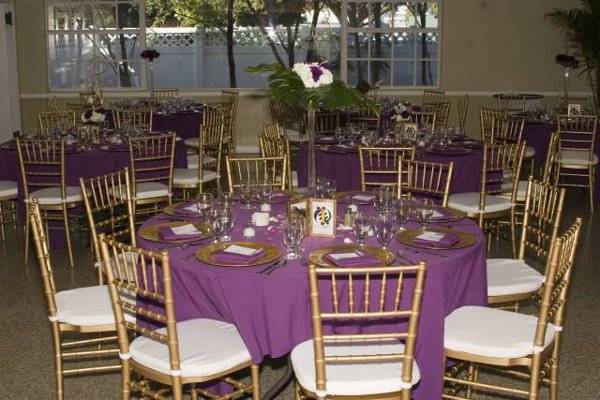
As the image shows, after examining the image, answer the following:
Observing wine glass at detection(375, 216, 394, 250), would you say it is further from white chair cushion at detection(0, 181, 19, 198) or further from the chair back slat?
white chair cushion at detection(0, 181, 19, 198)

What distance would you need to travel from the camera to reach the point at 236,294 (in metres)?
3.16

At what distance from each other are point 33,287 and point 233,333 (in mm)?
2753

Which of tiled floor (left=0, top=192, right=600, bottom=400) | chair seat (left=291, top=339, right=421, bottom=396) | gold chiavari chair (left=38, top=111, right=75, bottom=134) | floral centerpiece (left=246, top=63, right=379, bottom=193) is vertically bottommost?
tiled floor (left=0, top=192, right=600, bottom=400)

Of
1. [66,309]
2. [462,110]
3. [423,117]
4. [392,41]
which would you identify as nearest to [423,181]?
[66,309]

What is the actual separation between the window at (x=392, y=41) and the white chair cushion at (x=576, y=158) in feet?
12.6

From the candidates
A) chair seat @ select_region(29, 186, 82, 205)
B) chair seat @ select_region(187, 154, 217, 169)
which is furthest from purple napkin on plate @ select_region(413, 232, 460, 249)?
chair seat @ select_region(187, 154, 217, 169)

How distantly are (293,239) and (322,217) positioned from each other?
340 mm

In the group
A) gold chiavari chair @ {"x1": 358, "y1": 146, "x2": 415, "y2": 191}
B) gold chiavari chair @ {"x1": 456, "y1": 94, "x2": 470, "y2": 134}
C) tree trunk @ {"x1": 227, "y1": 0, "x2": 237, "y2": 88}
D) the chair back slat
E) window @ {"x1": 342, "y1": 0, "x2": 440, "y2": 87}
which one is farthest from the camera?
tree trunk @ {"x1": 227, "y1": 0, "x2": 237, "y2": 88}

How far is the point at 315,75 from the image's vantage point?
12.9 feet

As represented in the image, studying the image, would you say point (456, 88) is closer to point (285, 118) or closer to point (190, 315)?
point (285, 118)

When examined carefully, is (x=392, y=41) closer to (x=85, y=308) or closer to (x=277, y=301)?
(x=85, y=308)

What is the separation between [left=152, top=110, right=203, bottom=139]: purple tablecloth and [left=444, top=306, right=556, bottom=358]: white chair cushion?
647cm

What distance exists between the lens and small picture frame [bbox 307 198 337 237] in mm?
3652

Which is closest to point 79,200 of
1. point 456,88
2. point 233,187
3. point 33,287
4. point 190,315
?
point 33,287
